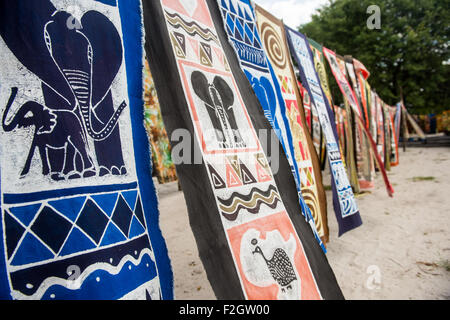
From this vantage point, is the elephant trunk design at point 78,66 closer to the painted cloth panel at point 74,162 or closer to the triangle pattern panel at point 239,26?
the painted cloth panel at point 74,162

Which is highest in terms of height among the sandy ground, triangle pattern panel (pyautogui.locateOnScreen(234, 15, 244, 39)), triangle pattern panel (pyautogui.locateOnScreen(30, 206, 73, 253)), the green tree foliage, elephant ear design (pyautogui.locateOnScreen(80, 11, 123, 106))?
the green tree foliage

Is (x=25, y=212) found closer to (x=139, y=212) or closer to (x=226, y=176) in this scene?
(x=139, y=212)

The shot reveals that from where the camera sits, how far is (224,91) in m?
1.17

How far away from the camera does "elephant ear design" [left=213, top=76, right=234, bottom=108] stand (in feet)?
3.77

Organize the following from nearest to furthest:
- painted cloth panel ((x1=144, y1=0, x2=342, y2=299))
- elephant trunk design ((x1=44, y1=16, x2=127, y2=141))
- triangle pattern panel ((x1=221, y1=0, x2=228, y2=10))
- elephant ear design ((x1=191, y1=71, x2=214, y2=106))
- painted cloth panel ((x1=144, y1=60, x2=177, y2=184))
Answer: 1. elephant trunk design ((x1=44, y1=16, x2=127, y2=141))
2. painted cloth panel ((x1=144, y1=0, x2=342, y2=299))
3. elephant ear design ((x1=191, y1=71, x2=214, y2=106))
4. triangle pattern panel ((x1=221, y1=0, x2=228, y2=10))
5. painted cloth panel ((x1=144, y1=60, x2=177, y2=184))

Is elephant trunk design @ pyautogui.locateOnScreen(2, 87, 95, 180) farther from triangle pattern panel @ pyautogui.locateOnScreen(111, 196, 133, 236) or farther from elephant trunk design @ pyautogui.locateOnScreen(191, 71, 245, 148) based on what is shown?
elephant trunk design @ pyautogui.locateOnScreen(191, 71, 245, 148)

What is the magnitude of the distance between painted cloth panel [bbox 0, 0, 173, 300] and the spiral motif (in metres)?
1.21

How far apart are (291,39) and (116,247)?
209 cm

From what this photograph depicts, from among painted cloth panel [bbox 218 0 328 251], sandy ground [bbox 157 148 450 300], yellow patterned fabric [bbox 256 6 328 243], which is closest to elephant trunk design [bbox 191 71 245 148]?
painted cloth panel [bbox 218 0 328 251]

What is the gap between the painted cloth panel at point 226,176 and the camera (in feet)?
2.89

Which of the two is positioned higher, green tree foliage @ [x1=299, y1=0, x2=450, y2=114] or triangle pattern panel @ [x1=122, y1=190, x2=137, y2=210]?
green tree foliage @ [x1=299, y1=0, x2=450, y2=114]

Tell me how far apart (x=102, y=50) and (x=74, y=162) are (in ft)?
1.24

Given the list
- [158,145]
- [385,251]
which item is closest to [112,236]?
[385,251]
